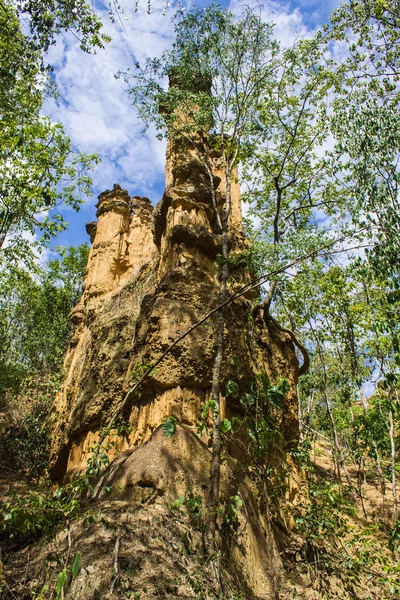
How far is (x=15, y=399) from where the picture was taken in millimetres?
15945

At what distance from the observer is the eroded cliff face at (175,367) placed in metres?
5.87

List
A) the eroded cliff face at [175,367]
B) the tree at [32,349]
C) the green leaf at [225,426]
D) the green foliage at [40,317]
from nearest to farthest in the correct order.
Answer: the green leaf at [225,426] → the eroded cliff face at [175,367] → the tree at [32,349] → the green foliage at [40,317]

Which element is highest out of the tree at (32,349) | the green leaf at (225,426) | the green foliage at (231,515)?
the tree at (32,349)

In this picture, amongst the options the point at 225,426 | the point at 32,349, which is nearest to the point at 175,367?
the point at 225,426

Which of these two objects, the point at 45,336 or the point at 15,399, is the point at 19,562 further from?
the point at 45,336

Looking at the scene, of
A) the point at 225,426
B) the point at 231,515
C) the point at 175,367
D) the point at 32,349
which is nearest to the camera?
the point at 225,426

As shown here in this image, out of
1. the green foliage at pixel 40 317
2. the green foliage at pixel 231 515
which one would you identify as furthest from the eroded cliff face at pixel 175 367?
the green foliage at pixel 40 317

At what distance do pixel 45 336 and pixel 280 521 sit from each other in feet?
59.6

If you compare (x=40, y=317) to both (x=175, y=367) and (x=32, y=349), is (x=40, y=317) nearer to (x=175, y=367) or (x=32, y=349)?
(x=32, y=349)

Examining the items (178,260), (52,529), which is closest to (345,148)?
(178,260)

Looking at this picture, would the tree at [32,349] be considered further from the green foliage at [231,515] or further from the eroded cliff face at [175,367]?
the green foliage at [231,515]

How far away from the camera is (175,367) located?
743cm

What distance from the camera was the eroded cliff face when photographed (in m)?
5.87

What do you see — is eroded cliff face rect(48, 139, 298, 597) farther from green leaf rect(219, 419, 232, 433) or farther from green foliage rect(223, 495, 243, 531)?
green leaf rect(219, 419, 232, 433)
